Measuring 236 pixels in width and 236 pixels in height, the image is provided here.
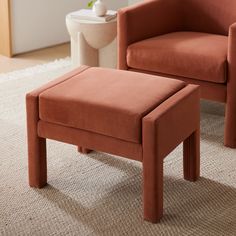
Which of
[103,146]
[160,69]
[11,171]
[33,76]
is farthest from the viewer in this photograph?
[33,76]

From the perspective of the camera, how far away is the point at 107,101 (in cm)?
274

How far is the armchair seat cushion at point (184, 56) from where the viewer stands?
3.39 metres

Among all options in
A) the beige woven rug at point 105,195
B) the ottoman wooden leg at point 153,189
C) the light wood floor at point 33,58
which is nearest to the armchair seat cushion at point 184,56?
the beige woven rug at point 105,195

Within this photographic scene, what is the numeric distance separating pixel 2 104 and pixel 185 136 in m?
1.59

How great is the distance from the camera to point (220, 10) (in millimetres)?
3906

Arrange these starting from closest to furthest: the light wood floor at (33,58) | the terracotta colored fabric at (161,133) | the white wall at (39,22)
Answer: the terracotta colored fabric at (161,133) < the light wood floor at (33,58) < the white wall at (39,22)

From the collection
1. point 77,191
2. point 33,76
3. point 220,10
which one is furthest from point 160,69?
point 33,76

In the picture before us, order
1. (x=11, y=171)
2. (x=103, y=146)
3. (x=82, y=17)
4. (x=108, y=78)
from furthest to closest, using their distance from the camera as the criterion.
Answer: (x=82, y=17) → (x=11, y=171) → (x=108, y=78) → (x=103, y=146)

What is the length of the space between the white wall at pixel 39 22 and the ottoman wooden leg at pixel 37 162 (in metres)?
2.31

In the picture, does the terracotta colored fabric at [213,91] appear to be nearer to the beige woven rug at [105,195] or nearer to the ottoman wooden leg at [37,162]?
the beige woven rug at [105,195]

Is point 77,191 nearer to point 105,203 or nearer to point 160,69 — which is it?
point 105,203

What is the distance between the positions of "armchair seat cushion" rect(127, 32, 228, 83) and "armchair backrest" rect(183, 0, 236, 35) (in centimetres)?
16

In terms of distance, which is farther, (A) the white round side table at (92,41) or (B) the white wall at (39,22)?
(B) the white wall at (39,22)

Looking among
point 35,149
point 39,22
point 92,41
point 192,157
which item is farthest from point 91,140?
point 39,22
